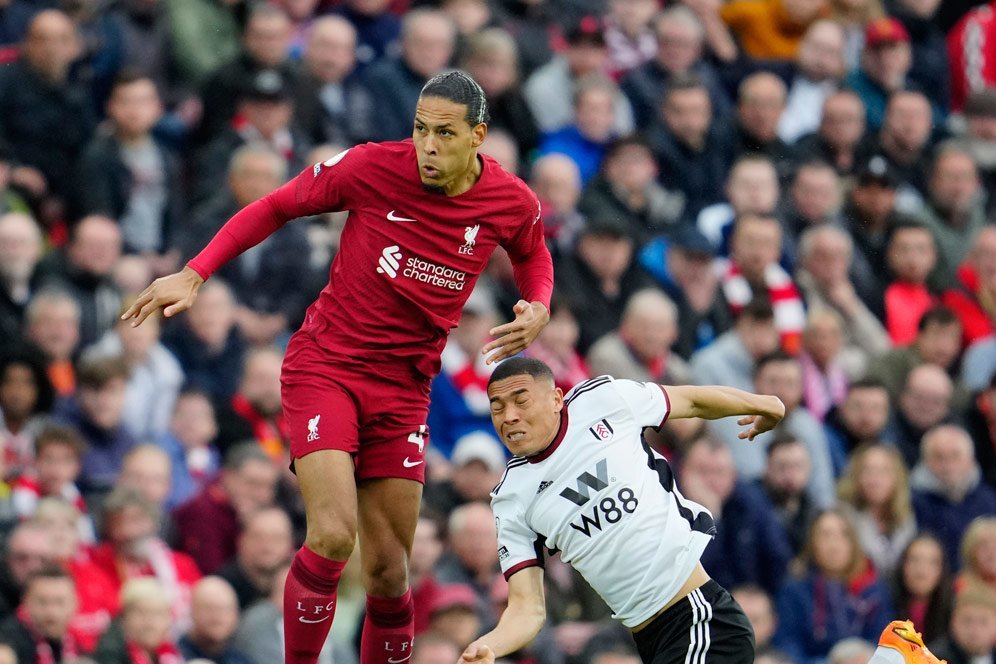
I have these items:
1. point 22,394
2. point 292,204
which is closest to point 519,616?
point 292,204

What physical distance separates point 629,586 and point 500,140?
18.4ft

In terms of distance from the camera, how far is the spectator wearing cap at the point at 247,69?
13734 millimetres

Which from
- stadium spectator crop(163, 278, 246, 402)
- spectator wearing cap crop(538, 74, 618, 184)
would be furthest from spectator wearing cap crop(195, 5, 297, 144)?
spectator wearing cap crop(538, 74, 618, 184)

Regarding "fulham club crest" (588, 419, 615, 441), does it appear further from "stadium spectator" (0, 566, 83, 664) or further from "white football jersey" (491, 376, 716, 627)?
"stadium spectator" (0, 566, 83, 664)

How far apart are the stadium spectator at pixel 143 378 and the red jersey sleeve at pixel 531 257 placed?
12.1 feet

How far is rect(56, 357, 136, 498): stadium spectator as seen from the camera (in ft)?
39.2

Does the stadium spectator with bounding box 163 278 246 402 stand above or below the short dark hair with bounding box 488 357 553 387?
below

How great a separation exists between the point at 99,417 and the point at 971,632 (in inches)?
208

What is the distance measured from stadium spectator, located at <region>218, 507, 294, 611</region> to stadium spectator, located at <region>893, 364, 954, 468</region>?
4752 millimetres

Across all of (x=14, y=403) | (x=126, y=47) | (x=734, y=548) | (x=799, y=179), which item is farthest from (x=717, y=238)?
(x=14, y=403)

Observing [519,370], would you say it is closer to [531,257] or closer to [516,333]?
[516,333]

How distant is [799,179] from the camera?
50.9 ft

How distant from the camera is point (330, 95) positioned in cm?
1436

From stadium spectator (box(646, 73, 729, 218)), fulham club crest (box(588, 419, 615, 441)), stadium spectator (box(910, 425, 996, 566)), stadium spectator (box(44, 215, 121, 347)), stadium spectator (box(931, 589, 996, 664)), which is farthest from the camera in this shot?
stadium spectator (box(646, 73, 729, 218))
